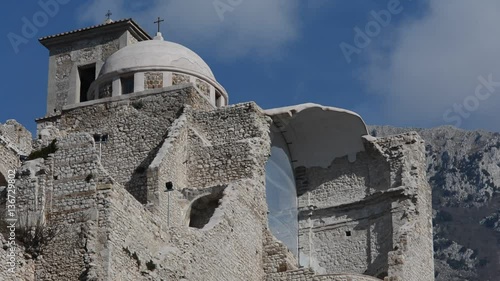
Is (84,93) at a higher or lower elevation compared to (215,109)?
higher

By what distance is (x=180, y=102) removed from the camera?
128 feet

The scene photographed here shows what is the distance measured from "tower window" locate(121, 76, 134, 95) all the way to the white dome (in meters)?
0.29

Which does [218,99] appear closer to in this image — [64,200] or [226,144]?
[226,144]

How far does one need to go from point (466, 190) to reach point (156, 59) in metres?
103

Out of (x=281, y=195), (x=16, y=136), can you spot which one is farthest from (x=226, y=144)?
(x=16, y=136)

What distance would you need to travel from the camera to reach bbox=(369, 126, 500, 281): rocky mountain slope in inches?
5212

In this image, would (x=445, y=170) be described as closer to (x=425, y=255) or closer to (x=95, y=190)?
(x=425, y=255)

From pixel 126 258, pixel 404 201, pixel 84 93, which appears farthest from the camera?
pixel 84 93

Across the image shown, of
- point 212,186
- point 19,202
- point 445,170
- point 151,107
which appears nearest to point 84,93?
point 151,107

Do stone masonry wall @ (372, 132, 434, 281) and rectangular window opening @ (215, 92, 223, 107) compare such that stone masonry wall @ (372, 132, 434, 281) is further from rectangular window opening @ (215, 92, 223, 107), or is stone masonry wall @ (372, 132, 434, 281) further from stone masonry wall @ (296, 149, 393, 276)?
rectangular window opening @ (215, 92, 223, 107)

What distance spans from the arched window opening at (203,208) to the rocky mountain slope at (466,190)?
3693 inches

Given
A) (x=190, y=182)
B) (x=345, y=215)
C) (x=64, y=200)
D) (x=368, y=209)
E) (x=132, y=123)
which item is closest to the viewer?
(x=64, y=200)

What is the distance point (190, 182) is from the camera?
37938mm

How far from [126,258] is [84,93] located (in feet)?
59.4
